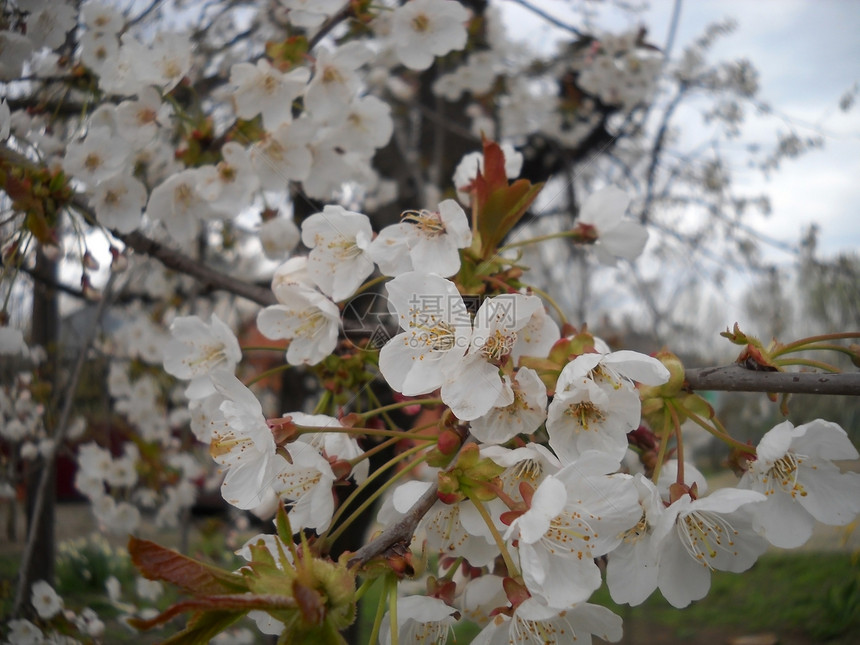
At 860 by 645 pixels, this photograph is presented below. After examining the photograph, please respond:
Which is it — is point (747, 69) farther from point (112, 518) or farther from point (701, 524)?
point (112, 518)

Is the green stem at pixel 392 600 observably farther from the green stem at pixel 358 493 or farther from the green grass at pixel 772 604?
the green grass at pixel 772 604

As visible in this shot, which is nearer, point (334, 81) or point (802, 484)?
point (802, 484)

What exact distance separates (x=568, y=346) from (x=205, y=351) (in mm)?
702

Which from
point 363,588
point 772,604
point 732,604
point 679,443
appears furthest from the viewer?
point 732,604

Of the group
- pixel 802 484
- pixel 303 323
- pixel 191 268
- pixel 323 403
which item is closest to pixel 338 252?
pixel 303 323

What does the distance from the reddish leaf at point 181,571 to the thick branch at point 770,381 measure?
0.65 m

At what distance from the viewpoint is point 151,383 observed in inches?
112

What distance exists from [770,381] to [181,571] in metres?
0.75

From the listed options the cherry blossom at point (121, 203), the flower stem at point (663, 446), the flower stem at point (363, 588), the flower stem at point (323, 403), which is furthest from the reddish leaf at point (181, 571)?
the cherry blossom at point (121, 203)

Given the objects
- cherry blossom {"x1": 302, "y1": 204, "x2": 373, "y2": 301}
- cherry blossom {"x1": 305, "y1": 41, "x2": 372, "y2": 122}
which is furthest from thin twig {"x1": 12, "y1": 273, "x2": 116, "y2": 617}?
cherry blossom {"x1": 302, "y1": 204, "x2": 373, "y2": 301}

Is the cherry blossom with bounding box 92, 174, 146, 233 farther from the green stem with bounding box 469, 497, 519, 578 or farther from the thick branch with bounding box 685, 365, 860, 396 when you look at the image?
the thick branch with bounding box 685, 365, 860, 396

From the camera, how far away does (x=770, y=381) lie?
78cm

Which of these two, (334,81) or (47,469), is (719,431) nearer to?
(334,81)

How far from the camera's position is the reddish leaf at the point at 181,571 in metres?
0.60
